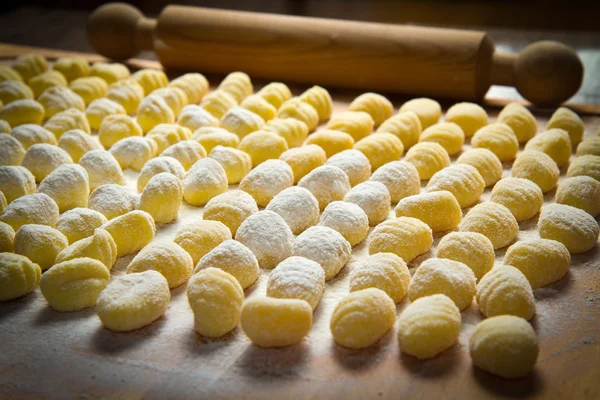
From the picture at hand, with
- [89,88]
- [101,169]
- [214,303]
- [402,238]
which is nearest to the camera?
[214,303]

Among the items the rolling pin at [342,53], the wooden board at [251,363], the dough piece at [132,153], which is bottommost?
the wooden board at [251,363]

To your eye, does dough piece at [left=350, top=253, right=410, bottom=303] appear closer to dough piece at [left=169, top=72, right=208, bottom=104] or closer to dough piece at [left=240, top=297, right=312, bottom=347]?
dough piece at [left=240, top=297, right=312, bottom=347]

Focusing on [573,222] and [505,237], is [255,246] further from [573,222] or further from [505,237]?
[573,222]

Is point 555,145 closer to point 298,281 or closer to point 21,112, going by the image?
point 298,281

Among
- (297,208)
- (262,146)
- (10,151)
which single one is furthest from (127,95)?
(297,208)

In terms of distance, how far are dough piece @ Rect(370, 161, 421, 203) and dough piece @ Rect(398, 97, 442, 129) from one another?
1.44 feet

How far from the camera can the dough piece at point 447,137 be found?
2.09 metres

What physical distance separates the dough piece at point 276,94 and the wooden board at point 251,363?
1.10 meters

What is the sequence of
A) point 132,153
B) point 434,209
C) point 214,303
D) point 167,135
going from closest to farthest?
point 214,303, point 434,209, point 132,153, point 167,135

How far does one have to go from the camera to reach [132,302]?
1343 mm

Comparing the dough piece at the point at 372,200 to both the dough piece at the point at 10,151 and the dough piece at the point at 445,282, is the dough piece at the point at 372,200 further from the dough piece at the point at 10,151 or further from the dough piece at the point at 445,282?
the dough piece at the point at 10,151

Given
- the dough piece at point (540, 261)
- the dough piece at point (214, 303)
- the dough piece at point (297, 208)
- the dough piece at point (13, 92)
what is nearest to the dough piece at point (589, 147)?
the dough piece at point (540, 261)

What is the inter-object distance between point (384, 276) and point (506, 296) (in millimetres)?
229

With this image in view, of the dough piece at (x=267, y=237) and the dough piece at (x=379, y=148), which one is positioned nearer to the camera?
the dough piece at (x=267, y=237)
